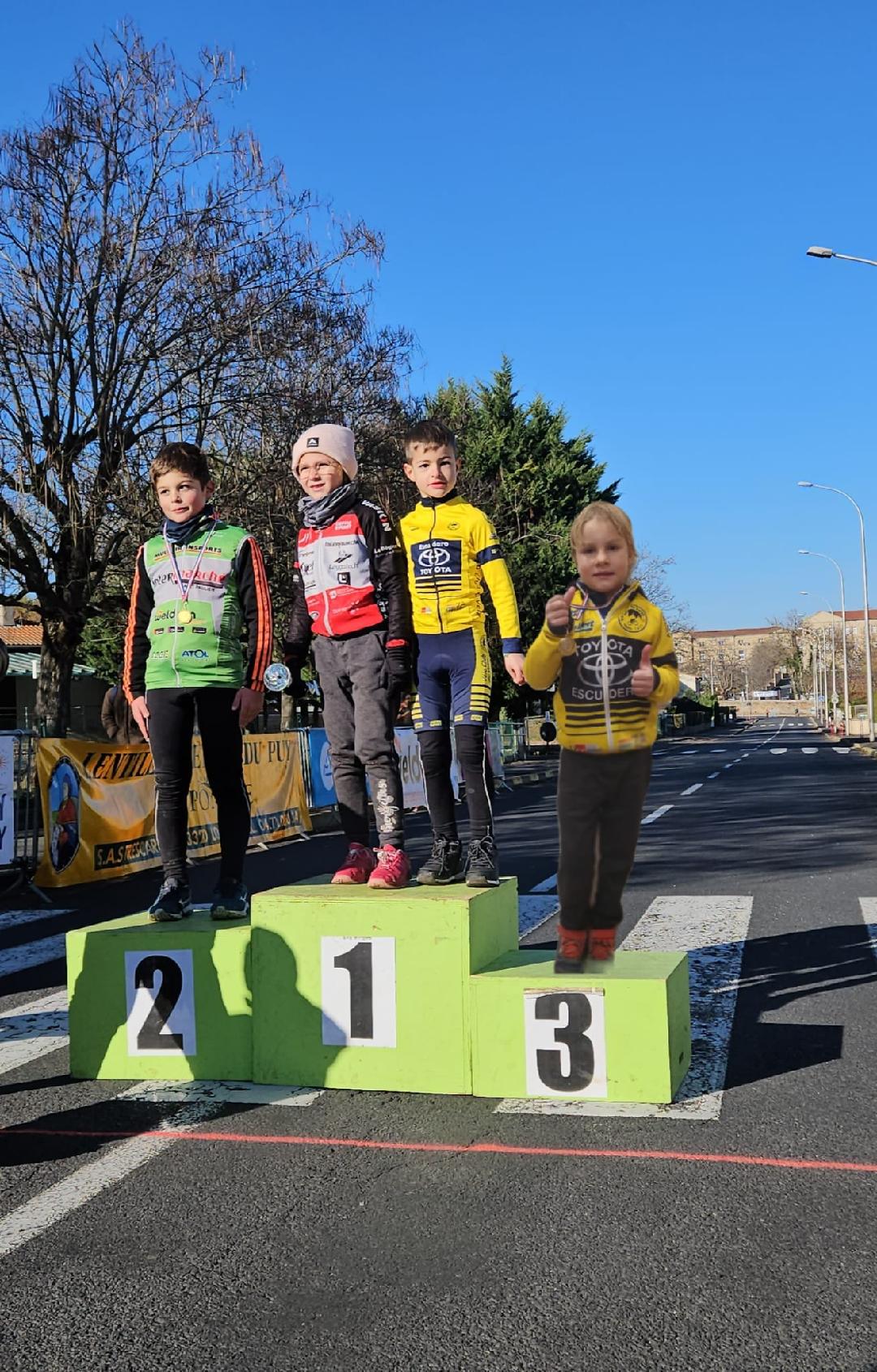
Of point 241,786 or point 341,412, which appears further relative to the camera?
point 341,412

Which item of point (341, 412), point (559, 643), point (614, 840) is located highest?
point (341, 412)

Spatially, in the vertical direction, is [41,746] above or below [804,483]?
below

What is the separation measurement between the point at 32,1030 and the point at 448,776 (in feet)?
7.60

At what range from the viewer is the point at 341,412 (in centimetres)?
2364

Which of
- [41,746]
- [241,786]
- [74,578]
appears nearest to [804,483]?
[74,578]

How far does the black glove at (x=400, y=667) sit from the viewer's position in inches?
198

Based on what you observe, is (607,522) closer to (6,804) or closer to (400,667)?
(400,667)

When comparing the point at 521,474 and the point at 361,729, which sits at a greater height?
the point at 521,474

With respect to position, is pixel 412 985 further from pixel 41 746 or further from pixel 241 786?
pixel 41 746

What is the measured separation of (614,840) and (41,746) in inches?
325

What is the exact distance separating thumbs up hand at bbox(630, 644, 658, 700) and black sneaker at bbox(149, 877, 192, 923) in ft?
8.20

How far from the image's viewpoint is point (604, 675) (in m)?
3.44

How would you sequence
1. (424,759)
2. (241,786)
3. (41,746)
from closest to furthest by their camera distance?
(424,759)
(241,786)
(41,746)

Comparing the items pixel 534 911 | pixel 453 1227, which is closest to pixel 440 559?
pixel 453 1227
